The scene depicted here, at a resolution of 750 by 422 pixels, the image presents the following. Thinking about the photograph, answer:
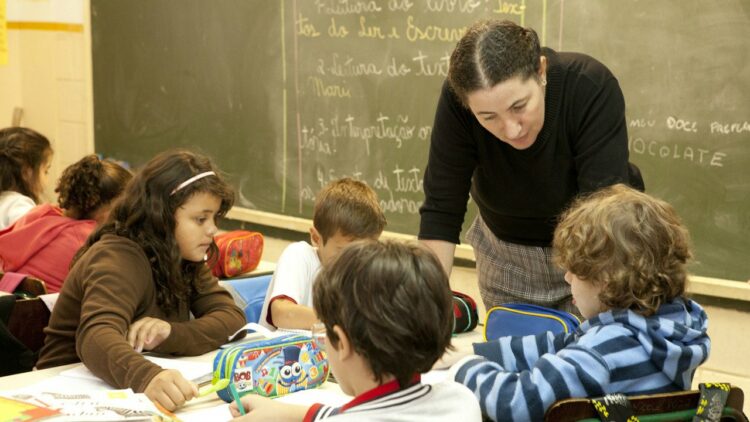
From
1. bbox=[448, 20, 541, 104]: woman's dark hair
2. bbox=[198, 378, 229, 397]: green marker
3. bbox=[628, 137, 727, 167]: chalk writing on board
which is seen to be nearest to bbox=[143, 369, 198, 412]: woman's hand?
bbox=[198, 378, 229, 397]: green marker

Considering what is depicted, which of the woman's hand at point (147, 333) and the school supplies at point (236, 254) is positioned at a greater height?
the woman's hand at point (147, 333)

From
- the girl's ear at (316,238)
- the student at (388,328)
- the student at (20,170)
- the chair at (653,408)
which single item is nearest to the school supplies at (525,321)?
the chair at (653,408)

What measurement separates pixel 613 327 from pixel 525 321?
0.43 m

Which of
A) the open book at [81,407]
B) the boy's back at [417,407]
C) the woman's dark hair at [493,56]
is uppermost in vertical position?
the woman's dark hair at [493,56]

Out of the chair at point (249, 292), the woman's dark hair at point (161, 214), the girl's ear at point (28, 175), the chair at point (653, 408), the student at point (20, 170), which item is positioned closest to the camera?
the chair at point (653, 408)

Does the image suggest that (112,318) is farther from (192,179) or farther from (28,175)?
(28,175)

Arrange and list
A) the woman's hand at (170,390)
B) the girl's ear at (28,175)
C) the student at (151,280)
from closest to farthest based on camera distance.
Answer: the woman's hand at (170,390) < the student at (151,280) < the girl's ear at (28,175)

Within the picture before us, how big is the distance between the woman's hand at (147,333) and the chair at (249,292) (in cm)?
92

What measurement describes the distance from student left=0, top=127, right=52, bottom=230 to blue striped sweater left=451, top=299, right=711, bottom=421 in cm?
265

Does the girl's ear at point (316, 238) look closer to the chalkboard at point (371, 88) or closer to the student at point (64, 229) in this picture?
the student at point (64, 229)

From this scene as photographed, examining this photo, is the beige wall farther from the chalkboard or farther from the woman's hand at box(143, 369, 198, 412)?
the woman's hand at box(143, 369, 198, 412)

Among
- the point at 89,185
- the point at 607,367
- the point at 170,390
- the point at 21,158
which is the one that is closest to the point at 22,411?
the point at 170,390

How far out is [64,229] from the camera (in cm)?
335

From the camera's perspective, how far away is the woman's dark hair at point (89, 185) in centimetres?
327
